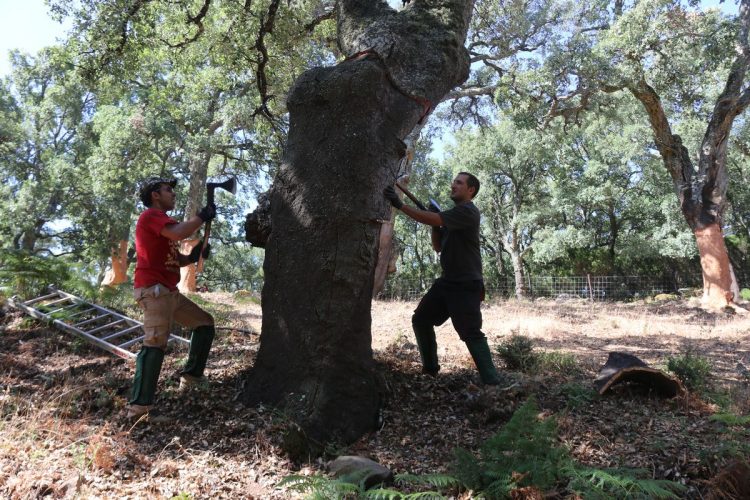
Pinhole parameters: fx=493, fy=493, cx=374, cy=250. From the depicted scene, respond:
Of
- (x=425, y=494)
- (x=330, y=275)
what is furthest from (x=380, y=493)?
(x=330, y=275)

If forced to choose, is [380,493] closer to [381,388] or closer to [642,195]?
[381,388]

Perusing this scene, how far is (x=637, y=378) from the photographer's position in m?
4.25

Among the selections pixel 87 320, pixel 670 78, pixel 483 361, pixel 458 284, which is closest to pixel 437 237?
pixel 458 284

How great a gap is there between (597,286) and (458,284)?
22613 millimetres

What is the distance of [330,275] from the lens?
3775 mm

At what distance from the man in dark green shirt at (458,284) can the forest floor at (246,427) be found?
11.8 inches

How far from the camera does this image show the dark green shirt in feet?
14.9

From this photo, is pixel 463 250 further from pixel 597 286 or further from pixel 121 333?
pixel 597 286

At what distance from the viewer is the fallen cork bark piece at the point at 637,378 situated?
4.06 m

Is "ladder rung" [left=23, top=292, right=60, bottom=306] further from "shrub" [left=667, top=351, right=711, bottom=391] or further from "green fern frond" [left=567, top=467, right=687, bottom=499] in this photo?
"shrub" [left=667, top=351, right=711, bottom=391]

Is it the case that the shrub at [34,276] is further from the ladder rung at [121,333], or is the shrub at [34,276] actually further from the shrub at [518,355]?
the shrub at [518,355]

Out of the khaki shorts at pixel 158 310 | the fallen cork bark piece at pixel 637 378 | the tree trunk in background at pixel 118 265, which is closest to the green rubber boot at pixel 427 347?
the fallen cork bark piece at pixel 637 378

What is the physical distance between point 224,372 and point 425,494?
2.78 meters

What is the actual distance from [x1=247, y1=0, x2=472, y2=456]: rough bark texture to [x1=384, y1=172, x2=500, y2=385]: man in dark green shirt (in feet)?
1.35
